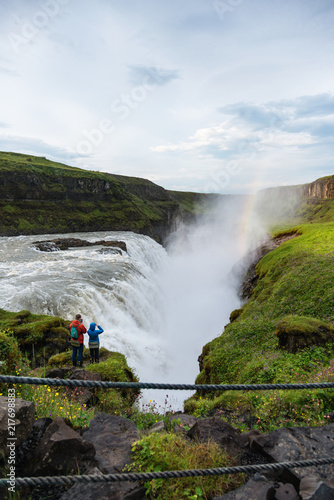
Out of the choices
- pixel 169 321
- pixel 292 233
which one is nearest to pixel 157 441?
pixel 169 321

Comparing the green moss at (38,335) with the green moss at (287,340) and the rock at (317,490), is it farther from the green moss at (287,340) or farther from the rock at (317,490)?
the rock at (317,490)

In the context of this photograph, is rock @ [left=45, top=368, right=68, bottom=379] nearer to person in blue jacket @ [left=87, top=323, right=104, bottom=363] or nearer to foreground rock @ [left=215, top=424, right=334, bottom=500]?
person in blue jacket @ [left=87, top=323, right=104, bottom=363]

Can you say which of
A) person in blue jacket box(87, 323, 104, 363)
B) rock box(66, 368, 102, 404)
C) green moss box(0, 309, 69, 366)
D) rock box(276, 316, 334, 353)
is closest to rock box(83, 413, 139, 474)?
rock box(66, 368, 102, 404)

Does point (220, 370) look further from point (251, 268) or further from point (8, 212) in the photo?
point (8, 212)

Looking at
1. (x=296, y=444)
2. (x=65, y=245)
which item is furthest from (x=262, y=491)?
(x=65, y=245)

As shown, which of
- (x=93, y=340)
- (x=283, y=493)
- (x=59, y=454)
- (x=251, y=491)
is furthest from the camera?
(x=93, y=340)

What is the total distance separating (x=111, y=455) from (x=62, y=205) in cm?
10263

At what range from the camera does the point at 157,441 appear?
3781mm

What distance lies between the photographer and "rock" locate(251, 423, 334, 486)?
12.8 feet

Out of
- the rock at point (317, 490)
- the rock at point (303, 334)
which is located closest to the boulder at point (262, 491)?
the rock at point (317, 490)

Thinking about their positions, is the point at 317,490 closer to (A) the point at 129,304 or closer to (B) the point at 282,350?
(B) the point at 282,350

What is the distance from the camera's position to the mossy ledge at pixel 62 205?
85.0m

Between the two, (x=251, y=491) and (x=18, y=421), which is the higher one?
(x=18, y=421)

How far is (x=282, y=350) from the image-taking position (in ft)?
41.1
